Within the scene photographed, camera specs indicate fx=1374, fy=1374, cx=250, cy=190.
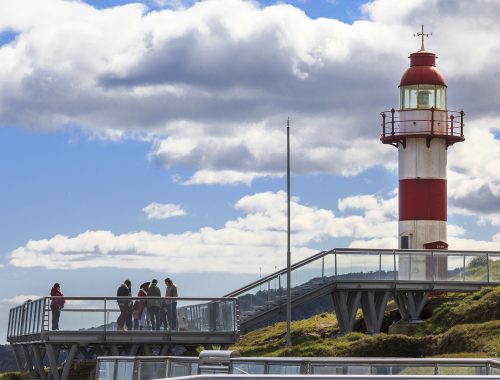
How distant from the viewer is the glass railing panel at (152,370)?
26008mm

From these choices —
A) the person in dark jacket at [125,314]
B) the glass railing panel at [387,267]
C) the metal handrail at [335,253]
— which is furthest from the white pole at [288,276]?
the person in dark jacket at [125,314]

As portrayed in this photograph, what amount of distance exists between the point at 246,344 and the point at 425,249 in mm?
8805

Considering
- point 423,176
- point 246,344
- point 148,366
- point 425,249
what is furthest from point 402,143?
point 148,366

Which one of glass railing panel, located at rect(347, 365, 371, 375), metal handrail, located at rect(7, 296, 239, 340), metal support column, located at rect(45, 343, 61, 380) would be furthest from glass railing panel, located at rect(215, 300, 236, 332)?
glass railing panel, located at rect(347, 365, 371, 375)

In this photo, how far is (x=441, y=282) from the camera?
56.6 m

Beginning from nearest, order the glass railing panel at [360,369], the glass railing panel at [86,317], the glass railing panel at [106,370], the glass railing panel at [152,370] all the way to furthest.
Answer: the glass railing panel at [360,369], the glass railing panel at [152,370], the glass railing panel at [106,370], the glass railing panel at [86,317]

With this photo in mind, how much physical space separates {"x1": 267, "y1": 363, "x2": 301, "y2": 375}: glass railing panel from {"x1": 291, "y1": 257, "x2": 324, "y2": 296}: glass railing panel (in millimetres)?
29790

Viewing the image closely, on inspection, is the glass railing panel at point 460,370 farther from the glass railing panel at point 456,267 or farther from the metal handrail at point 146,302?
the glass railing panel at point 456,267

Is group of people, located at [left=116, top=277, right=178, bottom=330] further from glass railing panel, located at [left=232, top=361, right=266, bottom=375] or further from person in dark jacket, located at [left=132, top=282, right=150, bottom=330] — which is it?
glass railing panel, located at [left=232, top=361, right=266, bottom=375]

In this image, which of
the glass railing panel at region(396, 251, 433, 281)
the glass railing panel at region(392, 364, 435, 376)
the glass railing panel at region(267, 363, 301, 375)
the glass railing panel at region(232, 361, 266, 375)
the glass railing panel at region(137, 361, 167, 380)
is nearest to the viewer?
the glass railing panel at region(392, 364, 435, 376)

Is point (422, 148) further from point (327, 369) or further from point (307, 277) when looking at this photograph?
point (327, 369)

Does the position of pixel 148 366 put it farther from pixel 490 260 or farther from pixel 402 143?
pixel 402 143

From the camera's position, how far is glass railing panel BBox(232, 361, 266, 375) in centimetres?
2403

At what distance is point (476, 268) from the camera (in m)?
57.2
